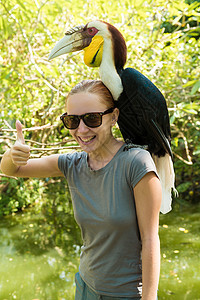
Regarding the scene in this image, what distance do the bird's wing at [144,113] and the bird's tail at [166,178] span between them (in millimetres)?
43

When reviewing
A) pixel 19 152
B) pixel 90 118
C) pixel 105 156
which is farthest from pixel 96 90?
pixel 19 152

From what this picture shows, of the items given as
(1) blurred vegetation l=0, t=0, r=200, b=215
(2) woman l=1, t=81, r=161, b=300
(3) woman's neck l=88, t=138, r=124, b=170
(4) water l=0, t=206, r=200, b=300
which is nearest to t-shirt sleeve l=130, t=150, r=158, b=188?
(2) woman l=1, t=81, r=161, b=300

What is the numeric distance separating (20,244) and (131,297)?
Result: 372 centimetres

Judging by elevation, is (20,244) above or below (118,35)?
below

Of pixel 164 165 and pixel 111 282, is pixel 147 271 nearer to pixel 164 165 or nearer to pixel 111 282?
pixel 111 282

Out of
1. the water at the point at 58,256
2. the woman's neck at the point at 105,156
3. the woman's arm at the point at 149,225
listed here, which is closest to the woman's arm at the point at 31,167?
the woman's neck at the point at 105,156

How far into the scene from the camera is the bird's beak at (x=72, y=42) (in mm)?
1335

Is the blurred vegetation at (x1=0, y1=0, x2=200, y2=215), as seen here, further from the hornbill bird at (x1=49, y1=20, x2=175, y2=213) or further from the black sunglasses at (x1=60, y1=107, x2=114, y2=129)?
the black sunglasses at (x1=60, y1=107, x2=114, y2=129)

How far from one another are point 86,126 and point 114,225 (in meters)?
0.34

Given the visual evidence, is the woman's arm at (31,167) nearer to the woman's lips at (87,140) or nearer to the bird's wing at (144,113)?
the woman's lips at (87,140)

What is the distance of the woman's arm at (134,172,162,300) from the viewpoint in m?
0.97

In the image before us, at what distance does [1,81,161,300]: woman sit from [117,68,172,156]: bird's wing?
0.24 m

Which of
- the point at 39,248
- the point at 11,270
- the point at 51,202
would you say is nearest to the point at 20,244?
the point at 39,248

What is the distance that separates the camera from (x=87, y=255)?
44.3 inches
